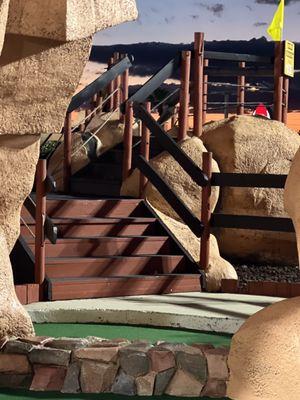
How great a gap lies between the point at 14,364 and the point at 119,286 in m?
3.20

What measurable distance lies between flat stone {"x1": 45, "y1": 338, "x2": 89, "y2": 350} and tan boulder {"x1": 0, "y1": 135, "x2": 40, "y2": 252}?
81 centimetres

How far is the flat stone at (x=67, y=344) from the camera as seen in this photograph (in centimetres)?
507

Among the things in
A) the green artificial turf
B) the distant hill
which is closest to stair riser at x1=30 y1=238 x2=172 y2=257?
the green artificial turf

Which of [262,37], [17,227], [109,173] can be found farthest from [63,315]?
[262,37]

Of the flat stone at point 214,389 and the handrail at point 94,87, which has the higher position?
the handrail at point 94,87

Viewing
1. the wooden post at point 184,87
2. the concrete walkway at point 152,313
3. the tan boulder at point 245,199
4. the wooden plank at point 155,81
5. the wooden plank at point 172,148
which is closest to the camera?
the concrete walkway at point 152,313

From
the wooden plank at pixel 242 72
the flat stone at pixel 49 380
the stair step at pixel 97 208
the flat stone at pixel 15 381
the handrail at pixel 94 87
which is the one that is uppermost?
the handrail at pixel 94 87

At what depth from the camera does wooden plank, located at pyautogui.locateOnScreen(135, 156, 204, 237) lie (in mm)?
9023

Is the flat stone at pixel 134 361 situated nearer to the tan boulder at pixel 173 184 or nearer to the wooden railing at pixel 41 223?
the wooden railing at pixel 41 223

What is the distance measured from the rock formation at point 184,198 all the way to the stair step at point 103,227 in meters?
0.32

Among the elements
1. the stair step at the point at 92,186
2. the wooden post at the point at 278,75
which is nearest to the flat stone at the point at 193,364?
the stair step at the point at 92,186

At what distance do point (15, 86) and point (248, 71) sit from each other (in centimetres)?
919

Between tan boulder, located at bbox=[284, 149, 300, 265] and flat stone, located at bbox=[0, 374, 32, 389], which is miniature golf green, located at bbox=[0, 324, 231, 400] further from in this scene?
tan boulder, located at bbox=[284, 149, 300, 265]

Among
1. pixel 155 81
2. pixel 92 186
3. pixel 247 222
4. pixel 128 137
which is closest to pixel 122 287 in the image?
pixel 247 222
